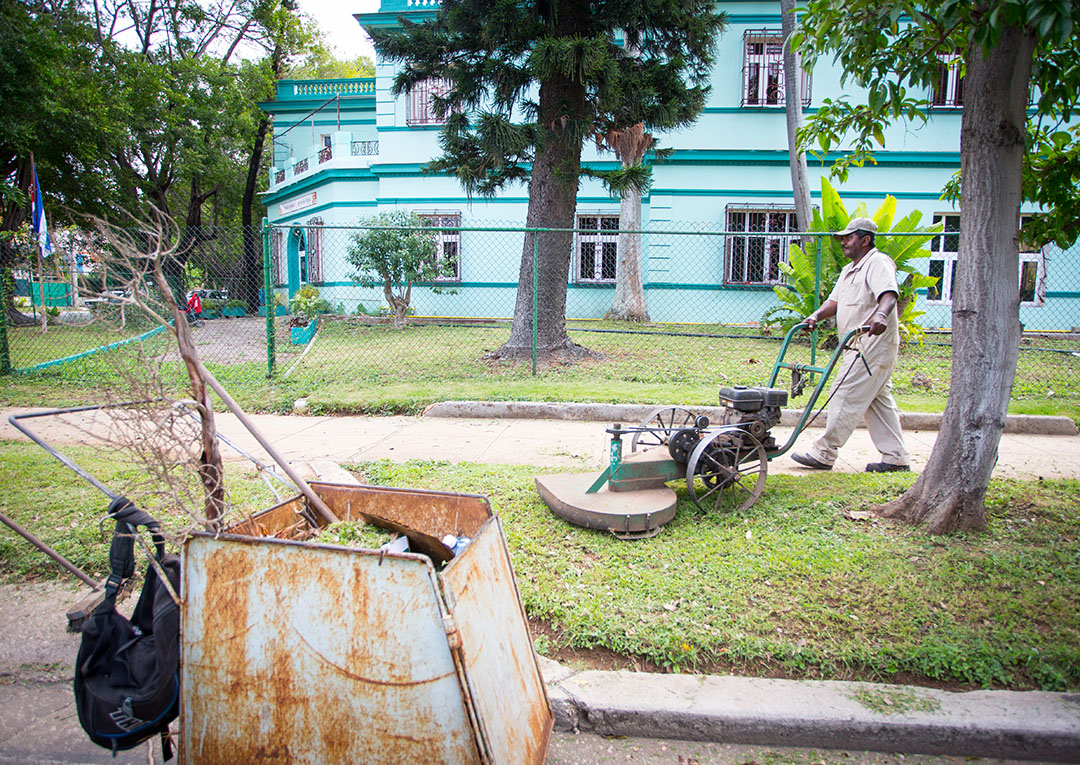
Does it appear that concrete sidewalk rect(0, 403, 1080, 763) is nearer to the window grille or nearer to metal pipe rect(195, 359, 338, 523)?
metal pipe rect(195, 359, 338, 523)

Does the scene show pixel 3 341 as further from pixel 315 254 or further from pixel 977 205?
pixel 977 205

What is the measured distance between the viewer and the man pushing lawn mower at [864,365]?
16.0 feet

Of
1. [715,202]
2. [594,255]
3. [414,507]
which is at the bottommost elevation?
[414,507]

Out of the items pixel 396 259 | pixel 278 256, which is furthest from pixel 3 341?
pixel 278 256

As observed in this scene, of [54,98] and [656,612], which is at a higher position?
[54,98]

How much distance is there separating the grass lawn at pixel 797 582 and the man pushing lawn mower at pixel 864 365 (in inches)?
21.4

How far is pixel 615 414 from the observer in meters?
7.13

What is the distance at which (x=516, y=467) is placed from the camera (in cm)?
527

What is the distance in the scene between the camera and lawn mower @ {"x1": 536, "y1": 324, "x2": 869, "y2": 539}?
385 centimetres

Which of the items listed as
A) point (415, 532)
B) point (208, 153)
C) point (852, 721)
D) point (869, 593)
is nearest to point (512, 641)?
point (415, 532)

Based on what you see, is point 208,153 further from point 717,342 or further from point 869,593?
point 869,593

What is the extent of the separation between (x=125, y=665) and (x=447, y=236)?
52.4 feet

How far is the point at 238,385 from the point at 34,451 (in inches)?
116

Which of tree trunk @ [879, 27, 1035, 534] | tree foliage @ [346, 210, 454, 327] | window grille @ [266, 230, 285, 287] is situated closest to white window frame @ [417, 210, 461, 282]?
tree foliage @ [346, 210, 454, 327]
